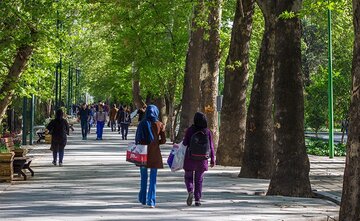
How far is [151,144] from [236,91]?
10607mm

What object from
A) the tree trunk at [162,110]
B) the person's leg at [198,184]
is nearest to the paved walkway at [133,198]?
the person's leg at [198,184]

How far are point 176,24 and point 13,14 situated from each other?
20705 millimetres

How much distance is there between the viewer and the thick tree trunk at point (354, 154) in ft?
31.0

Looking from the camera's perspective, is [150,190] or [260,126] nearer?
[150,190]

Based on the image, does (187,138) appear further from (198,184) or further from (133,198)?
(133,198)

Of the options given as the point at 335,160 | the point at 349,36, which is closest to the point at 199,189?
the point at 335,160

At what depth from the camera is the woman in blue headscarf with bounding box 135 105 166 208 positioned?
13929 mm

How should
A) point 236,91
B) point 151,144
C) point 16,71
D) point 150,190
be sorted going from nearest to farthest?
point 150,190
point 151,144
point 236,91
point 16,71

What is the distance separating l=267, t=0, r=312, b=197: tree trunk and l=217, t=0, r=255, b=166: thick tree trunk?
7230 millimetres

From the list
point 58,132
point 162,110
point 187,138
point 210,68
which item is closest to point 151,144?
point 187,138

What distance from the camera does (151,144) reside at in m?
14.1

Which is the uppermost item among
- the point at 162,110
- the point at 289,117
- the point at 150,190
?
the point at 162,110

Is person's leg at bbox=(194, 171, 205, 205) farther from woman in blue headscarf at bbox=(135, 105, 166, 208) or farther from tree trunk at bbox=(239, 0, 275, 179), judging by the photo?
tree trunk at bbox=(239, 0, 275, 179)

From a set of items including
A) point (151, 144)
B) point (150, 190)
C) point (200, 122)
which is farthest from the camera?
point (200, 122)
